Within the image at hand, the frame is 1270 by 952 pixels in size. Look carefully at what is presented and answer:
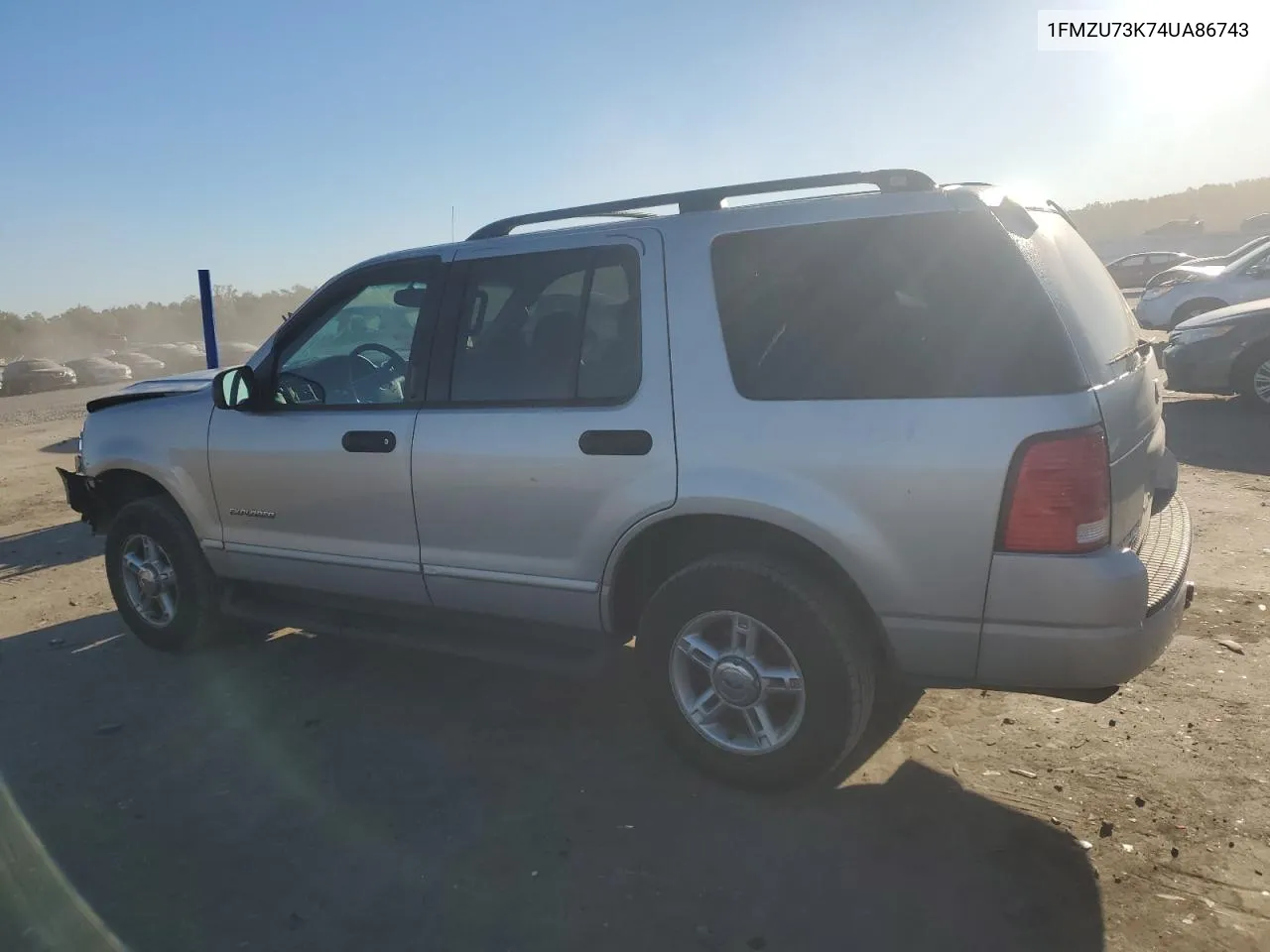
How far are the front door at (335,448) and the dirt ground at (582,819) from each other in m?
0.65

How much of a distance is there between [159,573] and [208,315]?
20.1 ft

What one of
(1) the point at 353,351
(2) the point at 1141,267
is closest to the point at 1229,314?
(1) the point at 353,351

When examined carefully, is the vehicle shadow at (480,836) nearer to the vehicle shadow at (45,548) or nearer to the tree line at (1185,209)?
the vehicle shadow at (45,548)

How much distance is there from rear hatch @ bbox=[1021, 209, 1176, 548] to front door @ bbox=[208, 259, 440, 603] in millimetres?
2430

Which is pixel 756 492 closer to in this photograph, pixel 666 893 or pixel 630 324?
pixel 630 324

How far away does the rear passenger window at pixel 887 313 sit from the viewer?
2.85 m

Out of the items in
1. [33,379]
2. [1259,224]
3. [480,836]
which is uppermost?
[1259,224]

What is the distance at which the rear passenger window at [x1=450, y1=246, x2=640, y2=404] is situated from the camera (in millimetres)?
3564

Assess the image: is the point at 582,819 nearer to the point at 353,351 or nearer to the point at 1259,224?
the point at 353,351

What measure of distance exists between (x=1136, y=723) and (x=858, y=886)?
161cm

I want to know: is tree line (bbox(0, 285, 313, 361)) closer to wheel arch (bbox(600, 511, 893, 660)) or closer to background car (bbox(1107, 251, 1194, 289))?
background car (bbox(1107, 251, 1194, 289))

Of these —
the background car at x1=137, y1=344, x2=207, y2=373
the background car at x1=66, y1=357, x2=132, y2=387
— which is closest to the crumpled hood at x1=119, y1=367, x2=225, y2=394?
the background car at x1=66, y1=357, x2=132, y2=387

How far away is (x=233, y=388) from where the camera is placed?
178 inches

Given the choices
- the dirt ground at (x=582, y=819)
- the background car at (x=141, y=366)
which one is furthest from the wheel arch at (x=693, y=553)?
the background car at (x=141, y=366)
